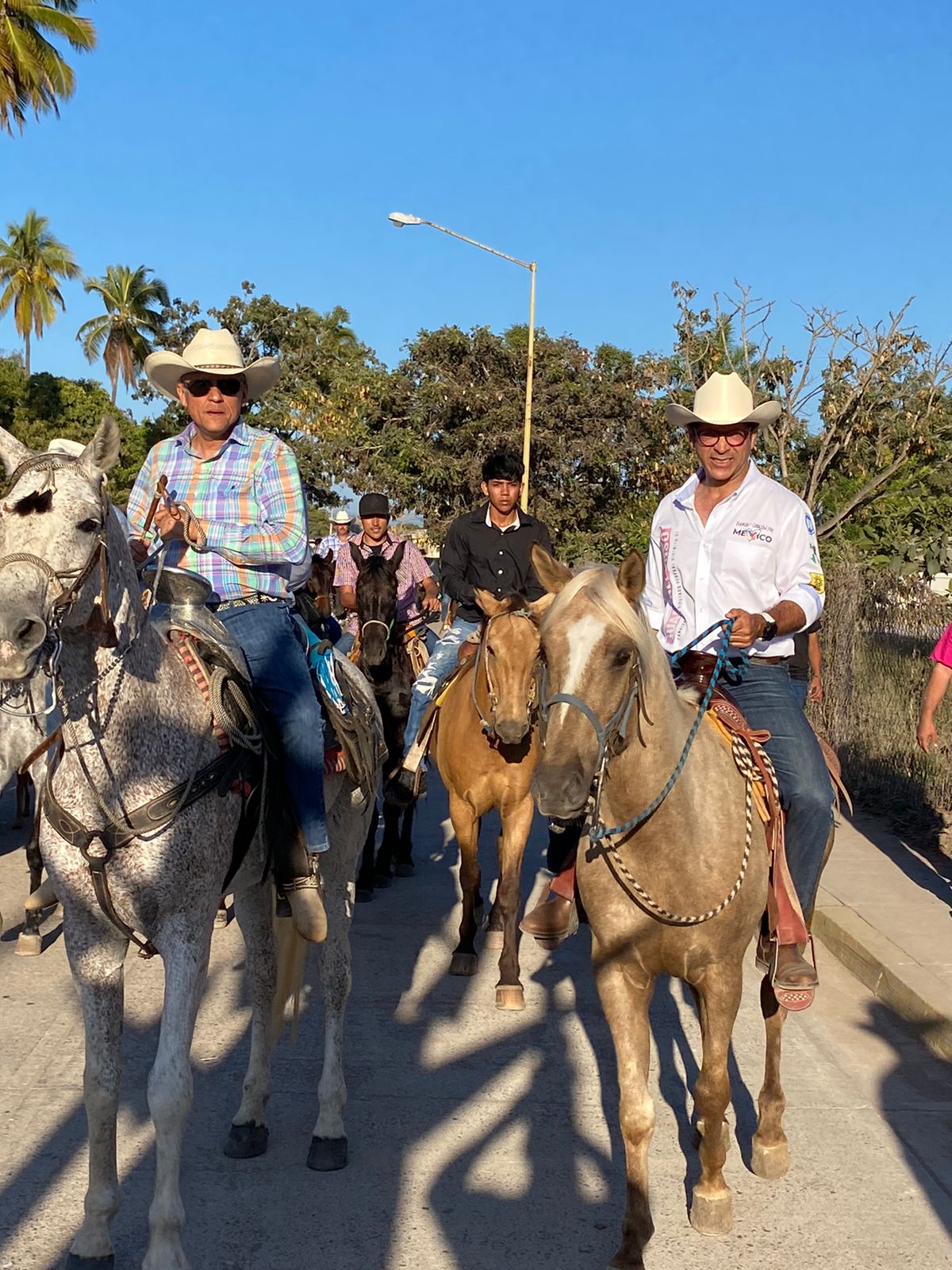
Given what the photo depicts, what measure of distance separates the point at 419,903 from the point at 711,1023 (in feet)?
15.6

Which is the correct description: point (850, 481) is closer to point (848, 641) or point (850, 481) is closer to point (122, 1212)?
point (848, 641)

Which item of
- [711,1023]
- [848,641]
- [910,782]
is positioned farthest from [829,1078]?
[848,641]

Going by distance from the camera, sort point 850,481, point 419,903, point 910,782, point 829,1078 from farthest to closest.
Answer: point 850,481 → point 910,782 → point 419,903 → point 829,1078

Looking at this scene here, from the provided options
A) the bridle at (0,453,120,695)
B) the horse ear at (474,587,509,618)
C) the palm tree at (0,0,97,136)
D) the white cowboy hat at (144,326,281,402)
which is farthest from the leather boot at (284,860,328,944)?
the palm tree at (0,0,97,136)

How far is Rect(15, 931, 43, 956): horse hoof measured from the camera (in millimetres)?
7289

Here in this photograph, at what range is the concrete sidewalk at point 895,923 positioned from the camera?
6.51 m

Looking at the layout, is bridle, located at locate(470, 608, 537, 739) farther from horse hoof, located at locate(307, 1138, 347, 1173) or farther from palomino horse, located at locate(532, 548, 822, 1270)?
horse hoof, located at locate(307, 1138, 347, 1173)

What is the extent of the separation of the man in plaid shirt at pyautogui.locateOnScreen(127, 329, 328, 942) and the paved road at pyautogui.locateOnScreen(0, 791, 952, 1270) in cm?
101

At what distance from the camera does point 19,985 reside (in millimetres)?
6734

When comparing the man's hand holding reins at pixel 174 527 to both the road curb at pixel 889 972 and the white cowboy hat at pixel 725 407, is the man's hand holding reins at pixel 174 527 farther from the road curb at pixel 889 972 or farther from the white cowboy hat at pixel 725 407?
the road curb at pixel 889 972

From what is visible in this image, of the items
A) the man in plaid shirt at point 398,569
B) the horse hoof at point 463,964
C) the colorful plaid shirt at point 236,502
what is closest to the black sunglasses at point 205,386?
the colorful plaid shirt at point 236,502

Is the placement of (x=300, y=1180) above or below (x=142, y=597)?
below

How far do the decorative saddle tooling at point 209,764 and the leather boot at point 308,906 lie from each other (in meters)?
0.07

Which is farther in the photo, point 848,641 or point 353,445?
point 353,445
